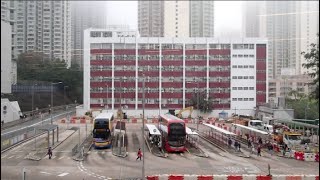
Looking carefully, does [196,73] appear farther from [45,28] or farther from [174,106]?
[45,28]

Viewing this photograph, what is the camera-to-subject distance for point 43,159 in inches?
904

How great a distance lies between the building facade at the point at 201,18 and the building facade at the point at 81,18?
31.4 m

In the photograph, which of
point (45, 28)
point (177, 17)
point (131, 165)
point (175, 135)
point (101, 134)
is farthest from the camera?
point (177, 17)

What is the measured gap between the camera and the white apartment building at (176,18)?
77.6 m

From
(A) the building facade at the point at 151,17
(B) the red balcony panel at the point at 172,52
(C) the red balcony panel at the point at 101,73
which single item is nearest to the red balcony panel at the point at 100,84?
(C) the red balcony panel at the point at 101,73

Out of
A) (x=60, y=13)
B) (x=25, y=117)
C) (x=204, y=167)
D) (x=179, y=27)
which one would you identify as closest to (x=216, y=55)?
(x=179, y=27)

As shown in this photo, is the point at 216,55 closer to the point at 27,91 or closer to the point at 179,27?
the point at 179,27

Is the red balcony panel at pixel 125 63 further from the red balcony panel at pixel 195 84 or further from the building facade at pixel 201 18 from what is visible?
the building facade at pixel 201 18

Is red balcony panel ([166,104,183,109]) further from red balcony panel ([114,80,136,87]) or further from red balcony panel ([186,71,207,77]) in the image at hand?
red balcony panel ([114,80,136,87])

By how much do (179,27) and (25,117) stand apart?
52494 millimetres

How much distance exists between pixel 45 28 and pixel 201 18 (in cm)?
5238

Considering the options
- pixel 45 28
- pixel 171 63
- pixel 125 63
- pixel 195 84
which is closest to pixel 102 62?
pixel 125 63

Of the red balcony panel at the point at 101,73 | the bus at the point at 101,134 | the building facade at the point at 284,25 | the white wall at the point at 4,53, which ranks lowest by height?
the bus at the point at 101,134

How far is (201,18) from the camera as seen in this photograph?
7819cm
